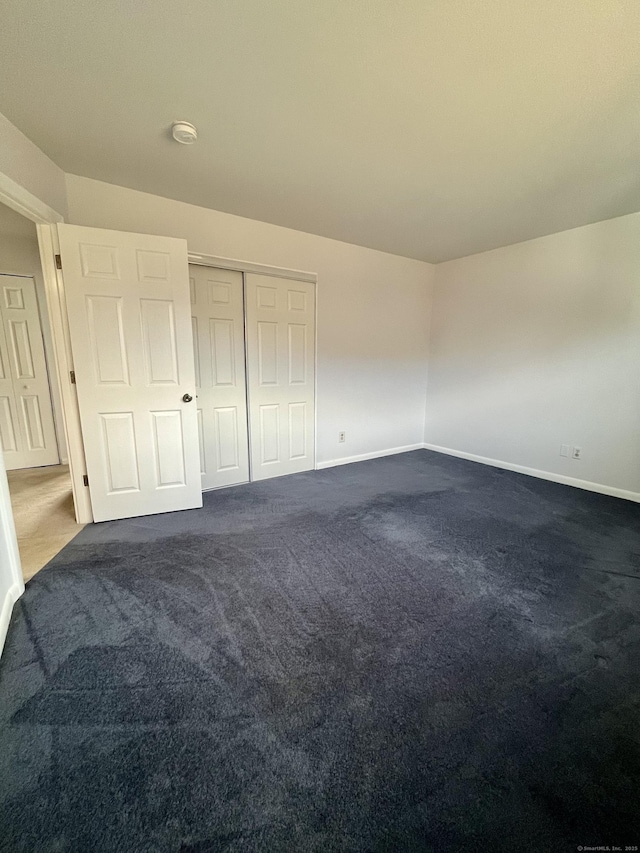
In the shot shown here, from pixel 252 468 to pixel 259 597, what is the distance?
6.11 ft

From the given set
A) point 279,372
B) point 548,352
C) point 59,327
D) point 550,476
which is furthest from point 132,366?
point 550,476

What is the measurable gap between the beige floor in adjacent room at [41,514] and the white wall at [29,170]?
2.21 metres

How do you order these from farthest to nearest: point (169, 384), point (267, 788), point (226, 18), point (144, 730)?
point (169, 384) → point (226, 18) → point (144, 730) → point (267, 788)

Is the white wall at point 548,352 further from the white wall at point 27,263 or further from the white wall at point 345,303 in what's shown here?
the white wall at point 27,263

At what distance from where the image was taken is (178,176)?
2.48 metres

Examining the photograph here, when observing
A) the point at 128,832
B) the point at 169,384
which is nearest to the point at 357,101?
the point at 169,384

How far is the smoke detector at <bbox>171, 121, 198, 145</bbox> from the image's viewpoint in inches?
75.0

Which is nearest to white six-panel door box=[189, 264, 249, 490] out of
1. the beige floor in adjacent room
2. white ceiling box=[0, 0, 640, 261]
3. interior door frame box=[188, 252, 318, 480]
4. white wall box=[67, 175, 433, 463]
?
interior door frame box=[188, 252, 318, 480]

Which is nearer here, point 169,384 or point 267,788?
point 267,788

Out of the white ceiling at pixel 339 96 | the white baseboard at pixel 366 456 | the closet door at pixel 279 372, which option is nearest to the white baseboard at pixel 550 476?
the white baseboard at pixel 366 456

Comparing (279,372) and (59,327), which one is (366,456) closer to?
(279,372)

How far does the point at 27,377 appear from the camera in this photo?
4.02 m

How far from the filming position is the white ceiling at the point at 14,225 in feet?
10.9

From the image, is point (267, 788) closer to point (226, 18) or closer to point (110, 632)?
point (110, 632)
